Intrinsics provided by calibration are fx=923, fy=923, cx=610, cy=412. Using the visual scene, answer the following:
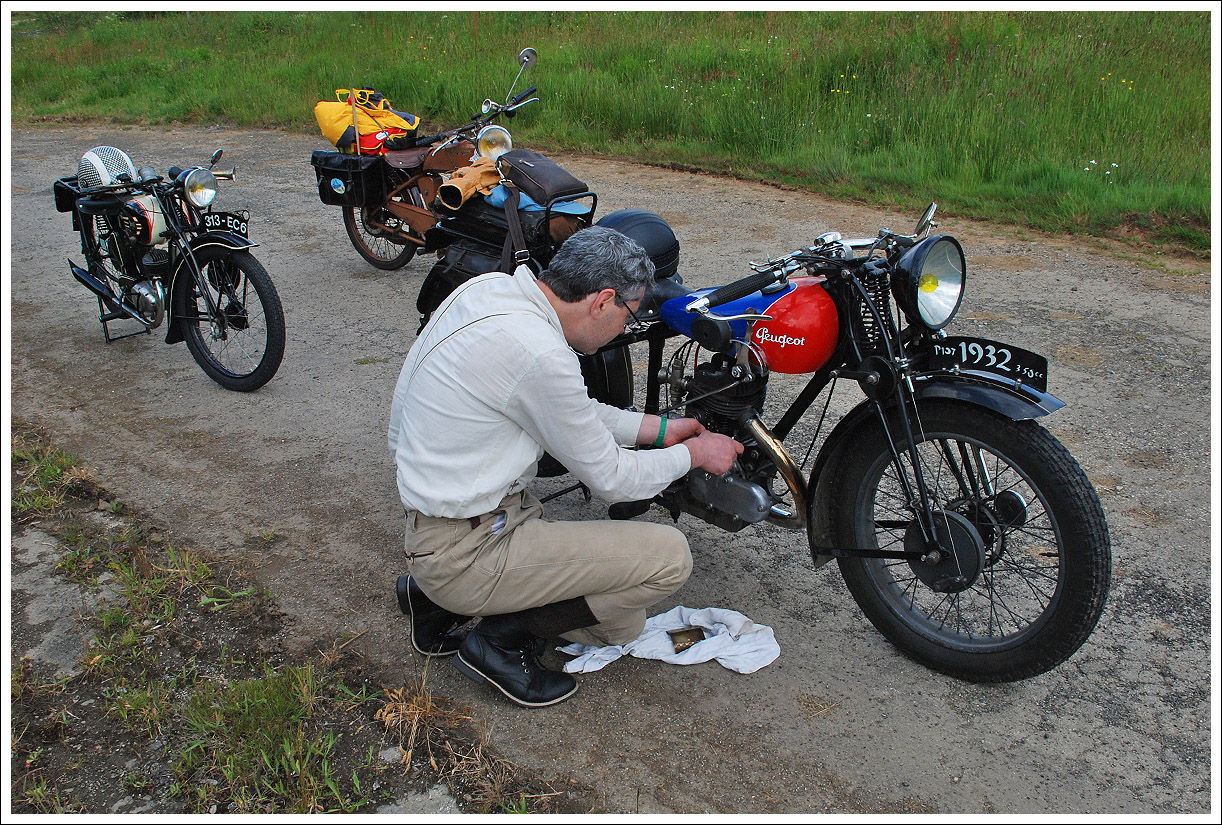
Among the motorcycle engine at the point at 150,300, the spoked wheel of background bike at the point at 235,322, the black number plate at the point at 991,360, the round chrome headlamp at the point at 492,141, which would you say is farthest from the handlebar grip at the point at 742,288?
the motorcycle engine at the point at 150,300

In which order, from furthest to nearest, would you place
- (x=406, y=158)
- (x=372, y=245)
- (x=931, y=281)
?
(x=372, y=245) < (x=406, y=158) < (x=931, y=281)

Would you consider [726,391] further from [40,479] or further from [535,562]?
[40,479]

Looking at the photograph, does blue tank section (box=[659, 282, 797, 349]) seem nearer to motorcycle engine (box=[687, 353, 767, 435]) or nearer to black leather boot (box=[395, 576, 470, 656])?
motorcycle engine (box=[687, 353, 767, 435])

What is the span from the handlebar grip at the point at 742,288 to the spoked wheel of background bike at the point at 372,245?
A: 391 cm

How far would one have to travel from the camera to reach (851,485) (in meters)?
2.74

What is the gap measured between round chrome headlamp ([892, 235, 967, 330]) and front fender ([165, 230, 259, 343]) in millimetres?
3260

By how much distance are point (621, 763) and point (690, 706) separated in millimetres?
290

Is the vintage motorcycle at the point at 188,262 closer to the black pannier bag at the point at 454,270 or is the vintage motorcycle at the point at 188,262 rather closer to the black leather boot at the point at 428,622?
the black pannier bag at the point at 454,270

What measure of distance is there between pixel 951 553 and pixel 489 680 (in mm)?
1357

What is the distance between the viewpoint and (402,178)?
595 cm

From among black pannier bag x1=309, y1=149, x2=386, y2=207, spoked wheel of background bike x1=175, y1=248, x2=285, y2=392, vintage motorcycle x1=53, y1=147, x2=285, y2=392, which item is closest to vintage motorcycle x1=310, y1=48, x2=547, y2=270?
black pannier bag x1=309, y1=149, x2=386, y2=207

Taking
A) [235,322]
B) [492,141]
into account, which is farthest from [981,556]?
[235,322]

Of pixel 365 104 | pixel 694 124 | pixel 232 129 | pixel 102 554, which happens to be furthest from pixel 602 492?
pixel 232 129

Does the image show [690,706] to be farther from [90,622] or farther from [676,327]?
[90,622]
